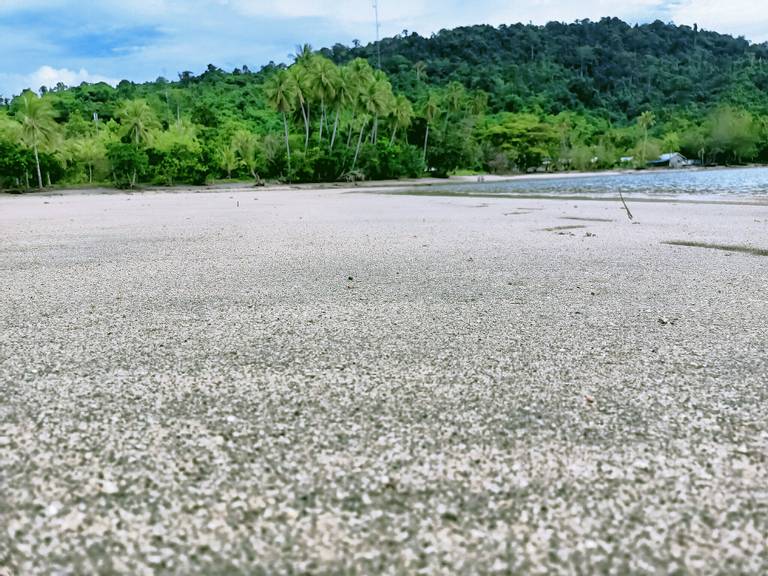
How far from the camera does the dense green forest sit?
5600 centimetres

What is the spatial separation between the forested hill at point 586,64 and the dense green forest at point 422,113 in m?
0.51

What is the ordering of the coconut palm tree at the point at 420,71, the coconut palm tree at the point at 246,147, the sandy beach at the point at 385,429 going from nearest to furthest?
1. the sandy beach at the point at 385,429
2. the coconut palm tree at the point at 246,147
3. the coconut palm tree at the point at 420,71

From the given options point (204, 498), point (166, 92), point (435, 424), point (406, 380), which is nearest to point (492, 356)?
point (406, 380)

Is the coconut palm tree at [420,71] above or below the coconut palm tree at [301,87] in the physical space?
above

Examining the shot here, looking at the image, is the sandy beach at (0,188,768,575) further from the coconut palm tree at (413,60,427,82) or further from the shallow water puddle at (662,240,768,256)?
the coconut palm tree at (413,60,427,82)

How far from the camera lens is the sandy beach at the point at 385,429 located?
1.68 metres

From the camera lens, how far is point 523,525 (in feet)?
5.77

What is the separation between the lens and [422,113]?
2913 inches

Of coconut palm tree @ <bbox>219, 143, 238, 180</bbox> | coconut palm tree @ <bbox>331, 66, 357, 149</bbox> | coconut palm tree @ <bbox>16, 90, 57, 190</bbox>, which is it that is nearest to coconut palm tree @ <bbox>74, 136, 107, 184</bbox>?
coconut palm tree @ <bbox>16, 90, 57, 190</bbox>

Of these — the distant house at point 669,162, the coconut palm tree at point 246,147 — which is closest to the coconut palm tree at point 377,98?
the coconut palm tree at point 246,147

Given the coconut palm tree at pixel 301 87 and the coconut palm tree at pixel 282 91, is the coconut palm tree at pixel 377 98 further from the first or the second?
the coconut palm tree at pixel 282 91

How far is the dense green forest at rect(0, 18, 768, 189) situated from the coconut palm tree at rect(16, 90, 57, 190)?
162 millimetres

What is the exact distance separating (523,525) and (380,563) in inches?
17.4

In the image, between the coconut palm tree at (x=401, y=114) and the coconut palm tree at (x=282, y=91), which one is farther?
the coconut palm tree at (x=401, y=114)
